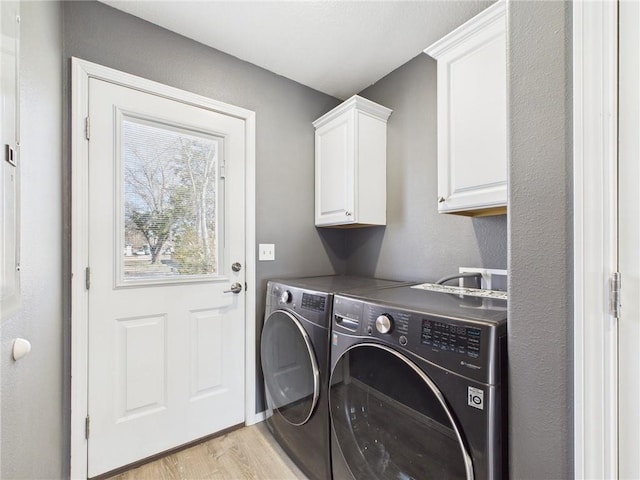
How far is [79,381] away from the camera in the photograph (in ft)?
4.52

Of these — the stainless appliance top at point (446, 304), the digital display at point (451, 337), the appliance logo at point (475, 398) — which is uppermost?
the stainless appliance top at point (446, 304)

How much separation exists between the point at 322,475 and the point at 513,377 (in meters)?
1.05

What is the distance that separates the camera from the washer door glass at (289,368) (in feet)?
4.52

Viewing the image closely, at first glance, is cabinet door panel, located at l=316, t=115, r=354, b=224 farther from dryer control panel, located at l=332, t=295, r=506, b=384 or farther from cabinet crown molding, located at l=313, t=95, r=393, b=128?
dryer control panel, located at l=332, t=295, r=506, b=384

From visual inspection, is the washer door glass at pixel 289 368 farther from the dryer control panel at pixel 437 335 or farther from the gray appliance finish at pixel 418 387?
the dryer control panel at pixel 437 335

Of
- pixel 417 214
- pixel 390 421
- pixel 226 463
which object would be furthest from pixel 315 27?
pixel 226 463

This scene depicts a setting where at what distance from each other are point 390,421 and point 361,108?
1.74 meters

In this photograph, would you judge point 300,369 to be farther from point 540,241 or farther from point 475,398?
point 540,241

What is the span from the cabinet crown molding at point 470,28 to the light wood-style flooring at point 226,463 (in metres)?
2.19
